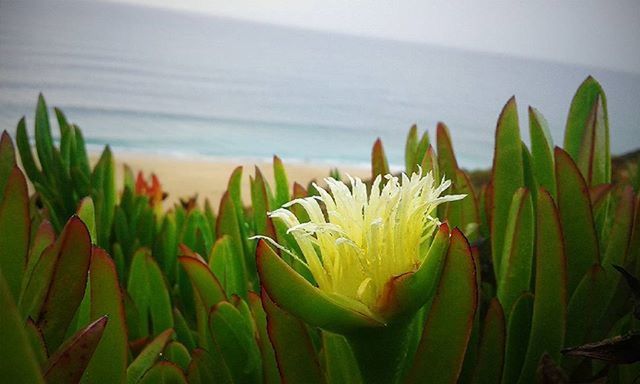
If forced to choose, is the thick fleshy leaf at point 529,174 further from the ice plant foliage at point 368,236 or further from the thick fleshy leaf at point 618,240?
the ice plant foliage at point 368,236

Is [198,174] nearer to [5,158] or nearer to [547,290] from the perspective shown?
[5,158]

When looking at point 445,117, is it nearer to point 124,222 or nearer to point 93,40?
point 93,40

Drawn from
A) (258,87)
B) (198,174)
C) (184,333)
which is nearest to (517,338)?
(184,333)

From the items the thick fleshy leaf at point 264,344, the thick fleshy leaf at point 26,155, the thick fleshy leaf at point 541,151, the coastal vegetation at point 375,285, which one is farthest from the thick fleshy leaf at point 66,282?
the thick fleshy leaf at point 26,155

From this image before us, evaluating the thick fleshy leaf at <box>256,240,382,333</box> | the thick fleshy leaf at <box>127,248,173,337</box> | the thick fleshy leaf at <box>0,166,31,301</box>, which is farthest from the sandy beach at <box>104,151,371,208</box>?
the thick fleshy leaf at <box>256,240,382,333</box>

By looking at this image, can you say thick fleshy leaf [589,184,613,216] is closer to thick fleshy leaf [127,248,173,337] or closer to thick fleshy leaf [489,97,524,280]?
thick fleshy leaf [489,97,524,280]

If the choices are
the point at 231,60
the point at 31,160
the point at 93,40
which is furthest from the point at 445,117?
the point at 31,160

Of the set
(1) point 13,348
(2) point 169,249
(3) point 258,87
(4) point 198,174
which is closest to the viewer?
(1) point 13,348
